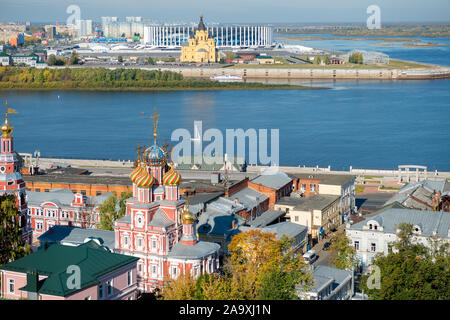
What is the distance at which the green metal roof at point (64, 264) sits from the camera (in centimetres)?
805

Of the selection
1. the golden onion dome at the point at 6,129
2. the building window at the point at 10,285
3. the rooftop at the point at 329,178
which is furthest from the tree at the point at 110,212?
the rooftop at the point at 329,178

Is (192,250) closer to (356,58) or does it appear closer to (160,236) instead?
(160,236)

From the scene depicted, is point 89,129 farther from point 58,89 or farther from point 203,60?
point 203,60

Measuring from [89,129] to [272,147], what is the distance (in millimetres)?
7483

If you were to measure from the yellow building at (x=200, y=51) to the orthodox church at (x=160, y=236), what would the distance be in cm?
4446

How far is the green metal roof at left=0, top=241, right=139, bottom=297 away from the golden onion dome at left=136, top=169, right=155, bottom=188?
110 centimetres

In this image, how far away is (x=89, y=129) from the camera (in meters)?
27.5

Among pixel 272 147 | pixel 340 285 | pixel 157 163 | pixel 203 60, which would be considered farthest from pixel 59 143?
pixel 203 60

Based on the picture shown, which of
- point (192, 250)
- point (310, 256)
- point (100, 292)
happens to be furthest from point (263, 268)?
point (310, 256)

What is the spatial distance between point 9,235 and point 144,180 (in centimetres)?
179

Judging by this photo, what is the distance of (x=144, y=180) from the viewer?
9.73 m

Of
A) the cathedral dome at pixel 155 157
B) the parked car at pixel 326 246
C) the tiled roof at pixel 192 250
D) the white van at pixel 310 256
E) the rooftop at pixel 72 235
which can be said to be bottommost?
the parked car at pixel 326 246

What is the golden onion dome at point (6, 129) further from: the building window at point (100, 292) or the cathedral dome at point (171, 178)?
the building window at point (100, 292)

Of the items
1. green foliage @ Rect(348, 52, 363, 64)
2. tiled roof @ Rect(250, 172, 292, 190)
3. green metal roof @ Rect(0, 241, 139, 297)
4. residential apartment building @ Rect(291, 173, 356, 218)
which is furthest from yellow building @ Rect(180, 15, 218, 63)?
green metal roof @ Rect(0, 241, 139, 297)
